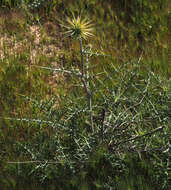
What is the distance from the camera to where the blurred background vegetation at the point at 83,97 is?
8.49 ft

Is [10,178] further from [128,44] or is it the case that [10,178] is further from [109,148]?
[128,44]

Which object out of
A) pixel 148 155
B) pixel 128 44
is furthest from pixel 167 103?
pixel 128 44

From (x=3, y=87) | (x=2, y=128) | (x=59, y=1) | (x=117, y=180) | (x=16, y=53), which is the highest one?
(x=59, y=1)

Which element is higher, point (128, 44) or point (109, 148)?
point (128, 44)

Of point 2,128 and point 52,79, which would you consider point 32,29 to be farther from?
point 2,128

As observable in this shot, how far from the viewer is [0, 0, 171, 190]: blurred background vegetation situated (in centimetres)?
259

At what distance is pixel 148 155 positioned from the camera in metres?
2.77

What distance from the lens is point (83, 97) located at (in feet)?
9.01

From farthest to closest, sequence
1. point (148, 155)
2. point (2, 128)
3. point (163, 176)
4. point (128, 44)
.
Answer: point (128, 44) < point (2, 128) < point (148, 155) < point (163, 176)

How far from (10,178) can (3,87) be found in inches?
36.0

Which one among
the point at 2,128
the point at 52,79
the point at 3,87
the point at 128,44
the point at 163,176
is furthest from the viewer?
the point at 128,44

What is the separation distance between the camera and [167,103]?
282 cm

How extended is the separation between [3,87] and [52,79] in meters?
0.48

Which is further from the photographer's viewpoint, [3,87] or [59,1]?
[59,1]
